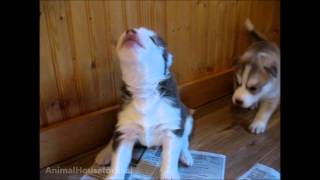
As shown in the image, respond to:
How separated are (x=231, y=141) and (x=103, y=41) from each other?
72 cm

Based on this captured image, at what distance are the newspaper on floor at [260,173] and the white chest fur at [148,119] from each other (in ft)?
1.08

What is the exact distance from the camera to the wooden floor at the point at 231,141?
1.28 meters

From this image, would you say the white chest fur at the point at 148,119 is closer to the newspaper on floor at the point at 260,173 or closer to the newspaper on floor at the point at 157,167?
the newspaper on floor at the point at 157,167

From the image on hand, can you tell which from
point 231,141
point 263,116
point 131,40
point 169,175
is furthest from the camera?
point 263,116

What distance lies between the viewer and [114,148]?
121 centimetres

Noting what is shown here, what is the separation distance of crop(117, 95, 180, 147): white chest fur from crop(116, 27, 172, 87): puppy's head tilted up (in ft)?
0.29

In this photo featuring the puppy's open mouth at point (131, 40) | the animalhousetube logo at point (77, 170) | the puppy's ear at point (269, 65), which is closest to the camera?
the puppy's open mouth at point (131, 40)

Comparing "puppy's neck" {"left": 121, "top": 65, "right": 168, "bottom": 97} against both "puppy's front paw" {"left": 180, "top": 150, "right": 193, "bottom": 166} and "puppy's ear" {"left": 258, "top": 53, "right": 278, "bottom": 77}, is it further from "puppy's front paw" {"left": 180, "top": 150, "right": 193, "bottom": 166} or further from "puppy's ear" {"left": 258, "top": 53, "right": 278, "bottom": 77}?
"puppy's ear" {"left": 258, "top": 53, "right": 278, "bottom": 77}

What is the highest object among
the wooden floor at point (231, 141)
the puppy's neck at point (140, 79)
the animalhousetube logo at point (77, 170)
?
the puppy's neck at point (140, 79)

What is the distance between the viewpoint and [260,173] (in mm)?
1215

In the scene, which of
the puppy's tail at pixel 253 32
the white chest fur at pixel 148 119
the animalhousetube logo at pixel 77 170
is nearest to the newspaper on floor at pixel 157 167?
the animalhousetube logo at pixel 77 170

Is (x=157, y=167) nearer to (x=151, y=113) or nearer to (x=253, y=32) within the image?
(x=151, y=113)

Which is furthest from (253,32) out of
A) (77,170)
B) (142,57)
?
(77,170)
